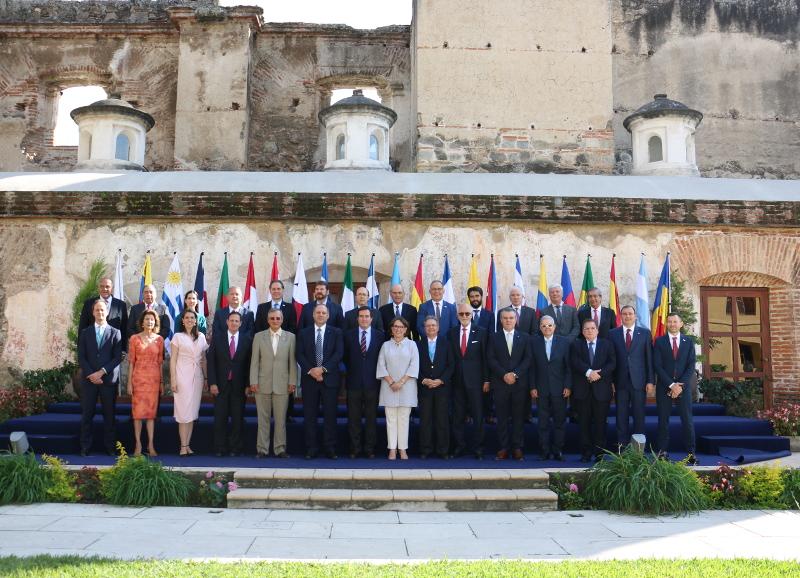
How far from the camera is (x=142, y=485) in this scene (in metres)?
6.54

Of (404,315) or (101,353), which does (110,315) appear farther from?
(404,315)

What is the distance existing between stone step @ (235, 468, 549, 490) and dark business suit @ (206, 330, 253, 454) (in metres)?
1.22

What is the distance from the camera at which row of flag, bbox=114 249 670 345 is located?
32.4ft

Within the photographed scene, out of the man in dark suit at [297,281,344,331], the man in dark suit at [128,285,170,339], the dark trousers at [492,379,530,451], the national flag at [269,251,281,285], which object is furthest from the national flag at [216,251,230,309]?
the dark trousers at [492,379,530,451]

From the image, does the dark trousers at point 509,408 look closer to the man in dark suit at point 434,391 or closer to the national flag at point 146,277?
the man in dark suit at point 434,391

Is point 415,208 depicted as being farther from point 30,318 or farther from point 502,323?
point 30,318

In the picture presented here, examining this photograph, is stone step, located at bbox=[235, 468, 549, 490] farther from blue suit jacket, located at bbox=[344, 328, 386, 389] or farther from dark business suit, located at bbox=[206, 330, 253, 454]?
blue suit jacket, located at bbox=[344, 328, 386, 389]

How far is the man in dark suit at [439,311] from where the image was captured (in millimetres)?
8789

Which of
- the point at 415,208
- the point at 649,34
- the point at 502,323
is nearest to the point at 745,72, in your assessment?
the point at 649,34

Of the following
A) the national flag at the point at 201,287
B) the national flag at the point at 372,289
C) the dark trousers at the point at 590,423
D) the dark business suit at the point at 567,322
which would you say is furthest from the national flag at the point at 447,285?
the national flag at the point at 201,287

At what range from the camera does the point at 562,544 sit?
5.43 metres

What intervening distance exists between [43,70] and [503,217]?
1369 cm

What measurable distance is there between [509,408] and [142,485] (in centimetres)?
389

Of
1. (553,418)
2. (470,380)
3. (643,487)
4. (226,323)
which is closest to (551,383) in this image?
(553,418)
